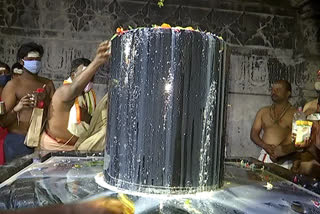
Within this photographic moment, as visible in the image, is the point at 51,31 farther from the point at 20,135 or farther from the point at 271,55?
the point at 271,55

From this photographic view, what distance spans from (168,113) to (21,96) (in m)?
2.97

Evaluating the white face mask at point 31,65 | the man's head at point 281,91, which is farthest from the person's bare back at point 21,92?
the man's head at point 281,91

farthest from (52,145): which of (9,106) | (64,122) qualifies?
(9,106)

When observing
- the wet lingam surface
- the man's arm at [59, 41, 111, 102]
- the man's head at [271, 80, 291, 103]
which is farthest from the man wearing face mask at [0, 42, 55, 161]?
the man's head at [271, 80, 291, 103]

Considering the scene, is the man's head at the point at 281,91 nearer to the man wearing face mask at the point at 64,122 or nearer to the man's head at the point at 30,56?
the man wearing face mask at the point at 64,122

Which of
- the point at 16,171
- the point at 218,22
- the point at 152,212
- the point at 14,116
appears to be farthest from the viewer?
the point at 218,22

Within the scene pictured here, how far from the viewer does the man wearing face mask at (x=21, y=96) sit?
4.33m

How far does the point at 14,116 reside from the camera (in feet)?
14.4

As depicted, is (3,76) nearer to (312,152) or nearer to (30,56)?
(30,56)

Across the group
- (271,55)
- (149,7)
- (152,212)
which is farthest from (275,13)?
(152,212)

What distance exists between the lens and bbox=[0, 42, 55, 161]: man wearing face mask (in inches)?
170

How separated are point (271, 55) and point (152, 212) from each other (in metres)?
6.02

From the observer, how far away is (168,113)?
2160mm

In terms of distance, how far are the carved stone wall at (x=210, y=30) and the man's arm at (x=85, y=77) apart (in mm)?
2982
